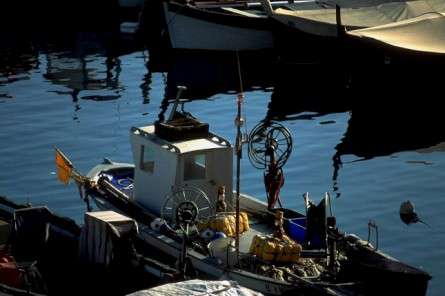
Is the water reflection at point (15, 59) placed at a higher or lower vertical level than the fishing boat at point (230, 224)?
lower

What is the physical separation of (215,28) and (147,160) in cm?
3203

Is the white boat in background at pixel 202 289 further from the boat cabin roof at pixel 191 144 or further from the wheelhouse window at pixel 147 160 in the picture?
the wheelhouse window at pixel 147 160

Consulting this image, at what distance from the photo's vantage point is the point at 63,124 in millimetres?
48812

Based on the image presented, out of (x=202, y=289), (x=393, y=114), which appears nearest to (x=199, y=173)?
(x=202, y=289)

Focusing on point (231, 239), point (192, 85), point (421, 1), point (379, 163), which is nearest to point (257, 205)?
point (231, 239)

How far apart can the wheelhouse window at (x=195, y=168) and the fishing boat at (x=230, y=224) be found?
0.03 meters

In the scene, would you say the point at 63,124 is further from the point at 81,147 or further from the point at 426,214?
the point at 426,214

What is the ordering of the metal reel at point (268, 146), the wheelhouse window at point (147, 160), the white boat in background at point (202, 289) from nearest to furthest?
the white boat in background at point (202, 289)
the metal reel at point (268, 146)
the wheelhouse window at point (147, 160)

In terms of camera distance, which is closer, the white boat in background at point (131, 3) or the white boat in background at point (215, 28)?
Result: the white boat in background at point (215, 28)

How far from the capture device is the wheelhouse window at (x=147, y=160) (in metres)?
31.7

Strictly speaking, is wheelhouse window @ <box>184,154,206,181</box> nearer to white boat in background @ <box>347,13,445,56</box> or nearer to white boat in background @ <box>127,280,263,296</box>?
white boat in background @ <box>127,280,263,296</box>

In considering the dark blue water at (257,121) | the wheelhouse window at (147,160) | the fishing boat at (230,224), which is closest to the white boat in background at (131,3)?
the dark blue water at (257,121)

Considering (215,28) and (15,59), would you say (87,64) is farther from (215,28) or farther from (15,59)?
(215,28)

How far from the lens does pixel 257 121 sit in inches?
1965
